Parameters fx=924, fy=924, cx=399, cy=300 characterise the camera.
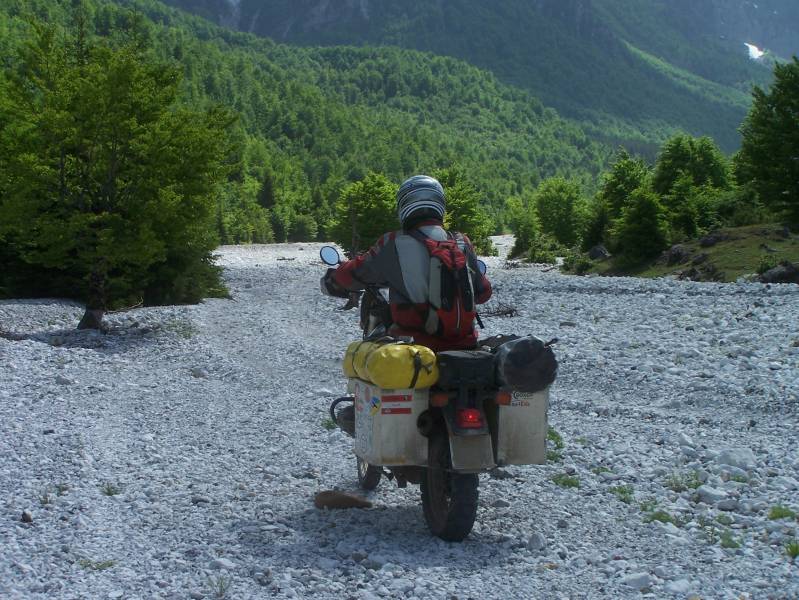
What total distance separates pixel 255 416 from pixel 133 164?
10180 millimetres

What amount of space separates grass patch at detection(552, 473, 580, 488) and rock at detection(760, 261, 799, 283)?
23.1m

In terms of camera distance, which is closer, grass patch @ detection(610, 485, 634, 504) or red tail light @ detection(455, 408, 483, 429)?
red tail light @ detection(455, 408, 483, 429)

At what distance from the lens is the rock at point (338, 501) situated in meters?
7.28

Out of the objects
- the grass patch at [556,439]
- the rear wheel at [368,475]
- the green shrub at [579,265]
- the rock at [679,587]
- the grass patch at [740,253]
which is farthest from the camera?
the green shrub at [579,265]

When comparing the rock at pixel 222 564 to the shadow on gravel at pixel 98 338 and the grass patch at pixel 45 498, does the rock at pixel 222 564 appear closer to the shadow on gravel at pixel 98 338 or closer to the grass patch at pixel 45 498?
the grass patch at pixel 45 498

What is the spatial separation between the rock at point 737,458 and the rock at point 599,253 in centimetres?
4133

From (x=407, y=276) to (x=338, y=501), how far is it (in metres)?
1.96

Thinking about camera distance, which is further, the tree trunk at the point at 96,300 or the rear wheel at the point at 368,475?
the tree trunk at the point at 96,300

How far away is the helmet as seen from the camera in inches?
271

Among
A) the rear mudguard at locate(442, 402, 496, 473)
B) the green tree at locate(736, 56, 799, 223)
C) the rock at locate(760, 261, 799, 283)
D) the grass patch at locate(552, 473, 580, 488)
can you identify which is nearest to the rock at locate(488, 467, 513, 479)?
the grass patch at locate(552, 473, 580, 488)

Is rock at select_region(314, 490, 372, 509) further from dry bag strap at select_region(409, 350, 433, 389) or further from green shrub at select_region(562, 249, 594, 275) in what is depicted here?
green shrub at select_region(562, 249, 594, 275)

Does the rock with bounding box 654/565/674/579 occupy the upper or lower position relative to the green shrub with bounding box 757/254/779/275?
lower

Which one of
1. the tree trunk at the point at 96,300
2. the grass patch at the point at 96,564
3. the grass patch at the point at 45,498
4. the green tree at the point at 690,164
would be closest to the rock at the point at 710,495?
the grass patch at the point at 96,564

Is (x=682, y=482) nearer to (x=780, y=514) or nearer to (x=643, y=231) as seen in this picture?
(x=780, y=514)
